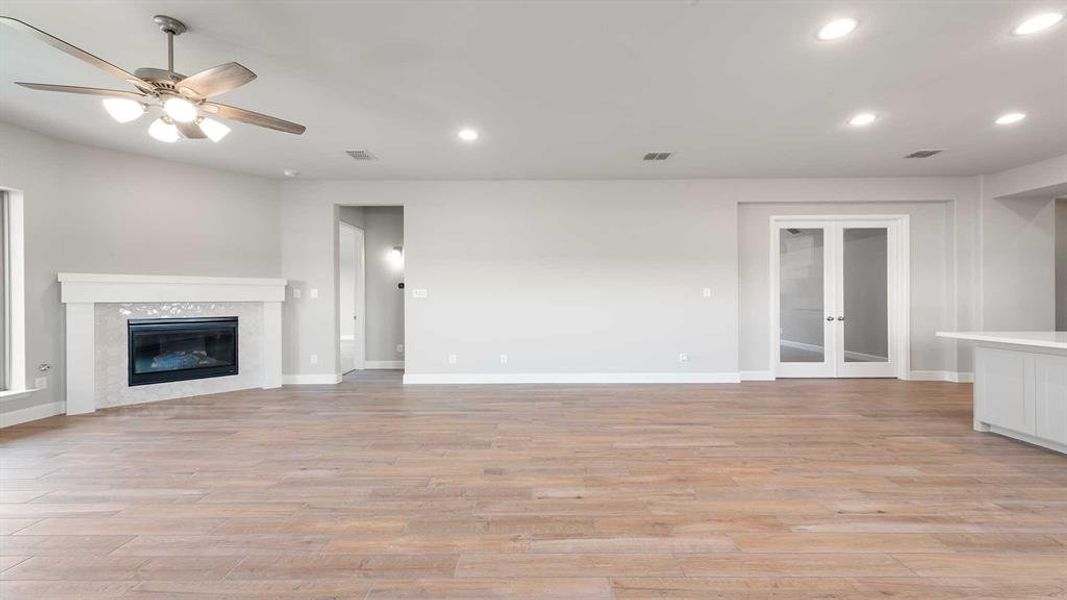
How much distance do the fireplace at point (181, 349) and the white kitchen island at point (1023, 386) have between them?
7634 millimetres

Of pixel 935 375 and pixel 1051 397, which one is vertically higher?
pixel 1051 397

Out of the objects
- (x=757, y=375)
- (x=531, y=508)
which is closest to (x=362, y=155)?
(x=531, y=508)

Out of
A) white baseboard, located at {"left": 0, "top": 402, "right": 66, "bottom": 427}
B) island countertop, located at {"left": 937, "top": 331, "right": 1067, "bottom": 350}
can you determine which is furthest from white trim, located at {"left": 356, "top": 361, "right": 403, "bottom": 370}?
island countertop, located at {"left": 937, "top": 331, "right": 1067, "bottom": 350}

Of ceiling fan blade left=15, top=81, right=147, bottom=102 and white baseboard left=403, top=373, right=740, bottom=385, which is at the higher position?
ceiling fan blade left=15, top=81, right=147, bottom=102

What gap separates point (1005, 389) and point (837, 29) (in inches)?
127

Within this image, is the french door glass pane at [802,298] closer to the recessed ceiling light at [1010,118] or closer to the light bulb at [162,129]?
the recessed ceiling light at [1010,118]

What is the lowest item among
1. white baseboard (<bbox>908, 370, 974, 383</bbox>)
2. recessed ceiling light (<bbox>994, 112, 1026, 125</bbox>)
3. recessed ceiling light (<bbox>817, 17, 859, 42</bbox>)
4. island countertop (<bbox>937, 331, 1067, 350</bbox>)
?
white baseboard (<bbox>908, 370, 974, 383</bbox>)

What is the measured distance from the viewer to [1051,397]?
3162mm

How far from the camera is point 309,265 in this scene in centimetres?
598

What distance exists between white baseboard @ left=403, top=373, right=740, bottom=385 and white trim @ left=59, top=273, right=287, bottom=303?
7.29ft

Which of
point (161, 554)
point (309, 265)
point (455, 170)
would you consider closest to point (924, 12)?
point (455, 170)

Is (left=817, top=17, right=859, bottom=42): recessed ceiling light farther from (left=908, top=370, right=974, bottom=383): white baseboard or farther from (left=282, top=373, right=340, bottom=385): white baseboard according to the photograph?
(left=282, top=373, right=340, bottom=385): white baseboard

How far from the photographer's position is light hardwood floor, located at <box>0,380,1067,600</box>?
1804 mm

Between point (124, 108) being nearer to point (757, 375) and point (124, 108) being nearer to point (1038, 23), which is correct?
point (1038, 23)
